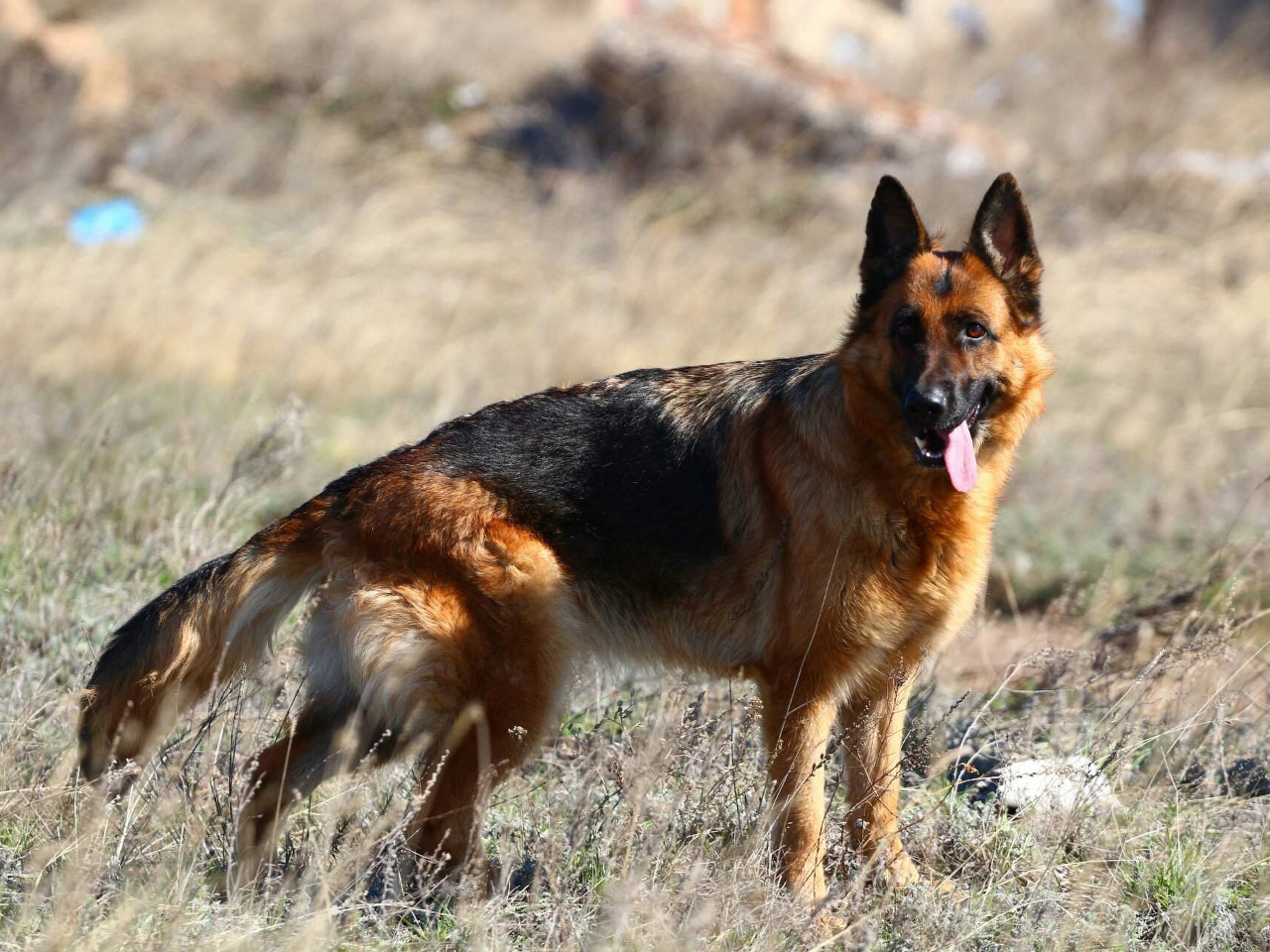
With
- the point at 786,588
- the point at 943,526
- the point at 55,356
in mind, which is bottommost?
the point at 55,356

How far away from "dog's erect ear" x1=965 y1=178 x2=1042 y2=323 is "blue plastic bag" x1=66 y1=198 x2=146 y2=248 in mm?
8334

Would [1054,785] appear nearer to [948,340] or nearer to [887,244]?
[948,340]

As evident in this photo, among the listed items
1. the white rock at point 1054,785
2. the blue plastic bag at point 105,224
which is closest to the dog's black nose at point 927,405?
the white rock at point 1054,785

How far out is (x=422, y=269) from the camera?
37.1 feet

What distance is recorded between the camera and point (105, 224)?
34.6 feet

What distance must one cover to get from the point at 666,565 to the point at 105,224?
8501 millimetres

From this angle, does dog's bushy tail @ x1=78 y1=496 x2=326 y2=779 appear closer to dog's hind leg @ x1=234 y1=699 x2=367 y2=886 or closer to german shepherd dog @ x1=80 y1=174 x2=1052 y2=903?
german shepherd dog @ x1=80 y1=174 x2=1052 y2=903

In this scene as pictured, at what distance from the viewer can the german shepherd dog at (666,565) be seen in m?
3.58

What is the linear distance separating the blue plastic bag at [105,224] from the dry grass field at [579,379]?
0.22 metres

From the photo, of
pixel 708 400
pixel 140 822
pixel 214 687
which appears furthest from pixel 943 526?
pixel 140 822

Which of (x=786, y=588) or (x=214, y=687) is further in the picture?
(x=786, y=588)

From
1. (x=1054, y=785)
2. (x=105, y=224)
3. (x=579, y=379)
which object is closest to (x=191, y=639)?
(x=1054, y=785)

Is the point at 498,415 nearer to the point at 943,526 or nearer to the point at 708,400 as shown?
the point at 708,400

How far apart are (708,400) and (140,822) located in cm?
217
